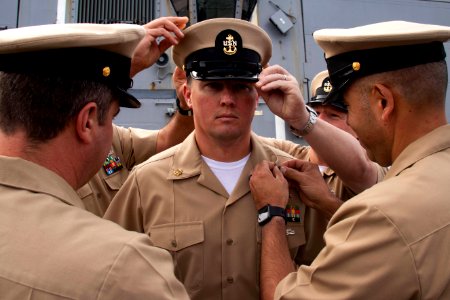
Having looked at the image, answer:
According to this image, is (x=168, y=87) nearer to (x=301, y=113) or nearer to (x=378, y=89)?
(x=301, y=113)

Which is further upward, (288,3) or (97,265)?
(288,3)

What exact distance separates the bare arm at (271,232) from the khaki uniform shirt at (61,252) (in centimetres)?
69

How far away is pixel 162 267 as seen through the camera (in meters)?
1.06

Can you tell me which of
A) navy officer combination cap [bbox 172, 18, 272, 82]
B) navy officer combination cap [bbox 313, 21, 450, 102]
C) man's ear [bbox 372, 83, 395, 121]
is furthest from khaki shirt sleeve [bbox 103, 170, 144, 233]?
man's ear [bbox 372, 83, 395, 121]

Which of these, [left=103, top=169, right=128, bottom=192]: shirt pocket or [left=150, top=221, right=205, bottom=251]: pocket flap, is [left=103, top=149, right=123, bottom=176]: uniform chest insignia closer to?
[left=103, top=169, right=128, bottom=192]: shirt pocket

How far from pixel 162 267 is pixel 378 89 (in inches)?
33.8

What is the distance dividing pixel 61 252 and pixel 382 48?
1.09 metres

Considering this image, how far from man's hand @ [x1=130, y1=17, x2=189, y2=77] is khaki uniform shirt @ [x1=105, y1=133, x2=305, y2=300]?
46 centimetres

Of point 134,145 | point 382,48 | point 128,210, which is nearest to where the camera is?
point 382,48

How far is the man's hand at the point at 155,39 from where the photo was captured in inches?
79.6

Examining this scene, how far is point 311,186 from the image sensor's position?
6.44 feet

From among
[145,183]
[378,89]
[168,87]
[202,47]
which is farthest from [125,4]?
[378,89]

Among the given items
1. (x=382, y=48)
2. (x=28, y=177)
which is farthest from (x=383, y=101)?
(x=28, y=177)

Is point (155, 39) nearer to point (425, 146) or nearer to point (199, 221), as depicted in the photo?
point (199, 221)
